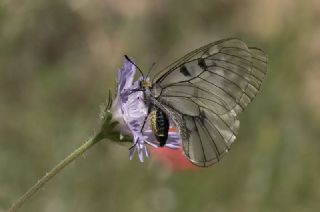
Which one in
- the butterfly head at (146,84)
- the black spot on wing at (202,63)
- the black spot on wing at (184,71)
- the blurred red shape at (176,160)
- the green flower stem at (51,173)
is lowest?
the blurred red shape at (176,160)

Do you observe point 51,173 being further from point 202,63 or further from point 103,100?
point 103,100

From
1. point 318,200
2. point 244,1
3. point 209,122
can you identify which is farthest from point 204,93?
point 244,1

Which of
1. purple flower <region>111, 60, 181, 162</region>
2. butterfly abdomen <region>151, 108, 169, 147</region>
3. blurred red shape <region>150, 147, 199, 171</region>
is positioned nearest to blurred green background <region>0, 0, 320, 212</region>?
blurred red shape <region>150, 147, 199, 171</region>

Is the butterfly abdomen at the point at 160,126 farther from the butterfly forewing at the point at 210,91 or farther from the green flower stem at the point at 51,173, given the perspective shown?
the green flower stem at the point at 51,173

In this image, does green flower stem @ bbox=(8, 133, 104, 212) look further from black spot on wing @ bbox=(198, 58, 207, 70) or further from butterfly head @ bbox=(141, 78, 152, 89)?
black spot on wing @ bbox=(198, 58, 207, 70)

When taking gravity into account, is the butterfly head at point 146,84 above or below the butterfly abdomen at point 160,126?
above

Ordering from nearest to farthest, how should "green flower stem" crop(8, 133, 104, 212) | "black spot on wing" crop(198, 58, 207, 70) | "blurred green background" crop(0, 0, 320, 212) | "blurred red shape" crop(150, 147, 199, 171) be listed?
"green flower stem" crop(8, 133, 104, 212), "black spot on wing" crop(198, 58, 207, 70), "blurred red shape" crop(150, 147, 199, 171), "blurred green background" crop(0, 0, 320, 212)

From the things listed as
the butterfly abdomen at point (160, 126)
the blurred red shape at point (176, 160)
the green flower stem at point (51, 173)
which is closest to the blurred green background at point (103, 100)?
the blurred red shape at point (176, 160)
